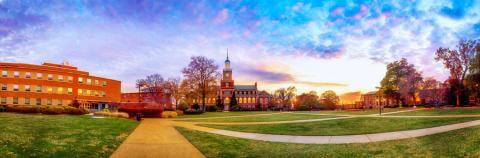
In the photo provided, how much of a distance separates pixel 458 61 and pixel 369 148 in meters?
47.9

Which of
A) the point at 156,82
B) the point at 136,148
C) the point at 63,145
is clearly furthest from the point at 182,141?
the point at 156,82

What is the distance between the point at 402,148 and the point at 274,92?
403ft

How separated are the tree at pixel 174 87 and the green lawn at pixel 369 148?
70065 millimetres

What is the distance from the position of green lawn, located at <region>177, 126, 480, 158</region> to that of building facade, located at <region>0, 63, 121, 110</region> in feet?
224

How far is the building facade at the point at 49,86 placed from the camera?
2746 inches

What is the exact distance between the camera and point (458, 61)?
2078 inches

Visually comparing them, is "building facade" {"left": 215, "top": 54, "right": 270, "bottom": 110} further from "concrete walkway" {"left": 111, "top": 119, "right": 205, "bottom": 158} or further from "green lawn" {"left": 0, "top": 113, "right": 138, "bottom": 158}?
"green lawn" {"left": 0, "top": 113, "right": 138, "bottom": 158}

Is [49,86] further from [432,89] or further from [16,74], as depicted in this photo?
[432,89]

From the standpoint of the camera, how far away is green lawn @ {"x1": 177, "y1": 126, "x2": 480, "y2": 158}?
12695mm


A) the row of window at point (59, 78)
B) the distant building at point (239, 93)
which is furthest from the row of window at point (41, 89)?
the distant building at point (239, 93)

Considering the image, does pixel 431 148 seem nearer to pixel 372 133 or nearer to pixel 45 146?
pixel 372 133

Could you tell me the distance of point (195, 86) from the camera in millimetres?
72938

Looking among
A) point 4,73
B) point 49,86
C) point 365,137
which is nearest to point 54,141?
point 365,137

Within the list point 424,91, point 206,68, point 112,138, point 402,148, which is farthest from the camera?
point 424,91
